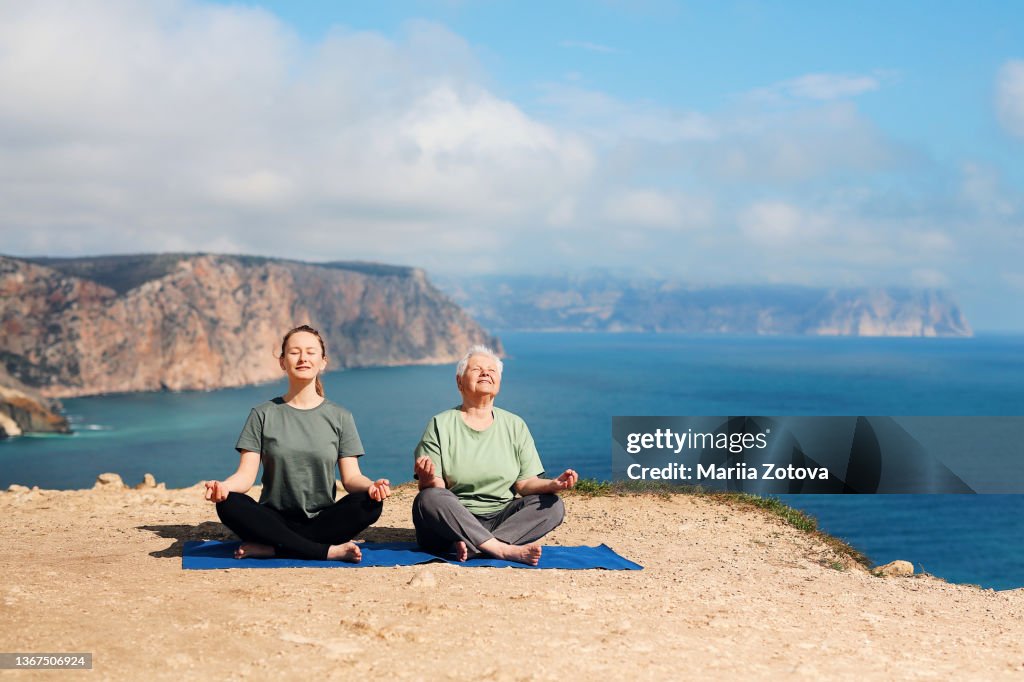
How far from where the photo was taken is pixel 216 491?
7.36 metres

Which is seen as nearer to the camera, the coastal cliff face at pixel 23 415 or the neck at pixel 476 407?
the neck at pixel 476 407

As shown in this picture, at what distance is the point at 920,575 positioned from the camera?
9680 mm

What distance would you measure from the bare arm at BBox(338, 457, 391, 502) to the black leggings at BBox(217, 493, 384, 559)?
0.25 ft

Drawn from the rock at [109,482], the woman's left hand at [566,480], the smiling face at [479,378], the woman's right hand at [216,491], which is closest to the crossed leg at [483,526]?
the woman's left hand at [566,480]

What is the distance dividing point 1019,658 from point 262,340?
519 feet

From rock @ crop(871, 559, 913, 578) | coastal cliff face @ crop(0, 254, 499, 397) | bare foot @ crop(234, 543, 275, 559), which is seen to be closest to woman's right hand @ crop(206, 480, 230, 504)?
bare foot @ crop(234, 543, 275, 559)

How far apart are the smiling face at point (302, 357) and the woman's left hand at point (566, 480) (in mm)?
2203

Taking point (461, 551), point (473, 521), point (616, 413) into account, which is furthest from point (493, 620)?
point (616, 413)

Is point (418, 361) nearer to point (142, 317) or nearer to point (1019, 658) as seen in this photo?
point (142, 317)

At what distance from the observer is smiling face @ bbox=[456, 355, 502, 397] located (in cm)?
809

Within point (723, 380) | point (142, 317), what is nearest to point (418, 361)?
point (142, 317)

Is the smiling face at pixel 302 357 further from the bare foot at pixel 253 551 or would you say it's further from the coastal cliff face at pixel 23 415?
the coastal cliff face at pixel 23 415

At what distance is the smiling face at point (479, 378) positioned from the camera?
8086mm

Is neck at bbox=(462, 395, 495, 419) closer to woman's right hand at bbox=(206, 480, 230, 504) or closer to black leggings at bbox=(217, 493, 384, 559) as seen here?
black leggings at bbox=(217, 493, 384, 559)
